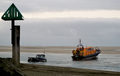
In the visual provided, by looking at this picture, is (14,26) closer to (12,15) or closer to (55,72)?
(12,15)

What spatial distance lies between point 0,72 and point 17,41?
707 centimetres

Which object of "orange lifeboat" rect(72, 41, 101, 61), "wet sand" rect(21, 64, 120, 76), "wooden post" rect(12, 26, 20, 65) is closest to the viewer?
"wet sand" rect(21, 64, 120, 76)

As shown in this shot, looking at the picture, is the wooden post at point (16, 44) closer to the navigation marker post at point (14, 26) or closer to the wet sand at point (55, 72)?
the navigation marker post at point (14, 26)

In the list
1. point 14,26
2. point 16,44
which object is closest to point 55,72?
point 16,44

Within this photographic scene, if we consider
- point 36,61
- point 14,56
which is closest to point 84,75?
point 14,56

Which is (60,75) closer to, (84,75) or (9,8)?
(84,75)

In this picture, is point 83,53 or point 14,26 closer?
point 14,26

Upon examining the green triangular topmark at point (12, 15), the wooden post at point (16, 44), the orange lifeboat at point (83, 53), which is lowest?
the orange lifeboat at point (83, 53)

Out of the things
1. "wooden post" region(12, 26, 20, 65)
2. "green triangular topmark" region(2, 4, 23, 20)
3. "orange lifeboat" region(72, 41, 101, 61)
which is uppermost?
"green triangular topmark" region(2, 4, 23, 20)

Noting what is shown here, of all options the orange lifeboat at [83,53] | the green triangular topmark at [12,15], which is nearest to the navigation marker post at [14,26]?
the green triangular topmark at [12,15]

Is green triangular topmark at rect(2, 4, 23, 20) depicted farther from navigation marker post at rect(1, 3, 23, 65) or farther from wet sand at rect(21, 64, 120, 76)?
wet sand at rect(21, 64, 120, 76)

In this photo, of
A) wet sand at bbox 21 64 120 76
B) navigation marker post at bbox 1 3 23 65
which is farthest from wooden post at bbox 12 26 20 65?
wet sand at bbox 21 64 120 76

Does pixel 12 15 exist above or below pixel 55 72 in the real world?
above

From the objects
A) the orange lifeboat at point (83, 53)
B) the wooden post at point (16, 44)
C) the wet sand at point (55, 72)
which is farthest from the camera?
the orange lifeboat at point (83, 53)
